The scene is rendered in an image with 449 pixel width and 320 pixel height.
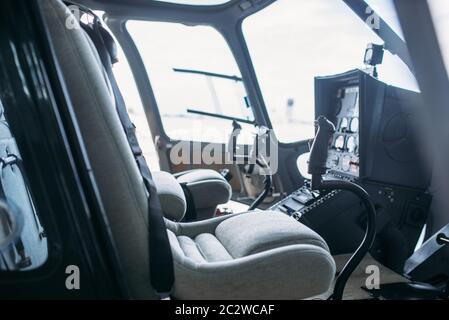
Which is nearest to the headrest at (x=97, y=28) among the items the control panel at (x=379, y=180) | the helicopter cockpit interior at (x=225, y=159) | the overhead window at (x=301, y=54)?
the helicopter cockpit interior at (x=225, y=159)

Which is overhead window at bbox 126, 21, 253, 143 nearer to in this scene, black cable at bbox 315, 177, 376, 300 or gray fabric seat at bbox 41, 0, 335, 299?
black cable at bbox 315, 177, 376, 300

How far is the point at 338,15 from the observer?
88.8 inches

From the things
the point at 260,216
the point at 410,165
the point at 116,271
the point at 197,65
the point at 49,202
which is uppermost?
the point at 197,65

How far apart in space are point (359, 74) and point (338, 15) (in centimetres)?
76

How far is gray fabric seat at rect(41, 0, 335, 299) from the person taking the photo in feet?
2.41

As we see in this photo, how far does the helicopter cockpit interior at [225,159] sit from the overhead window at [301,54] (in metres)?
0.02

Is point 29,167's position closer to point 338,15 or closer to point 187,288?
point 187,288

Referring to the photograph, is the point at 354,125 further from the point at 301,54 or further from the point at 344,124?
the point at 301,54

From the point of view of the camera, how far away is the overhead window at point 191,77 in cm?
312

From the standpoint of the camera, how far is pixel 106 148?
2.46 ft

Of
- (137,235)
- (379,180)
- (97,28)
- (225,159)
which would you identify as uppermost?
(97,28)

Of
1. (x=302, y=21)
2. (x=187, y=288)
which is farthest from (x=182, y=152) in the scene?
(x=187, y=288)

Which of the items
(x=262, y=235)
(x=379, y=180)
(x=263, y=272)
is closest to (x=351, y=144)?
(x=379, y=180)

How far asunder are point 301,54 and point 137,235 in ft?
7.05
